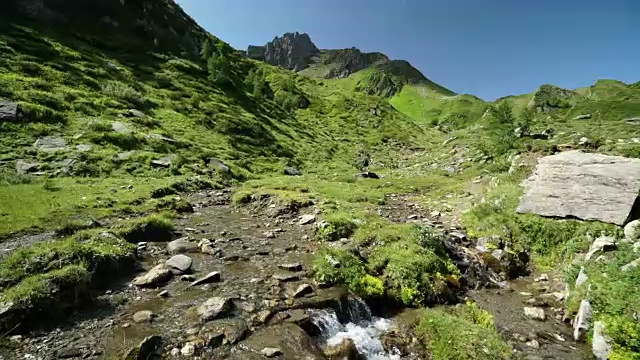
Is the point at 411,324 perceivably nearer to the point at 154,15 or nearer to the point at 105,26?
the point at 105,26

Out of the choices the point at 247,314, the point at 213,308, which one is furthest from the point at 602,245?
the point at 213,308

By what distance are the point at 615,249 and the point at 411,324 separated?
9860 millimetres

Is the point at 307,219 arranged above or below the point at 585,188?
below

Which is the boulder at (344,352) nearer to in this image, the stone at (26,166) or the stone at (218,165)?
the stone at (26,166)

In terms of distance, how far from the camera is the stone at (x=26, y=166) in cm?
2651

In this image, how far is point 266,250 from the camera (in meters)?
17.4

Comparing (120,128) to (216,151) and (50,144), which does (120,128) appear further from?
(216,151)

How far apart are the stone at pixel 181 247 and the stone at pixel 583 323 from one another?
49.7 ft

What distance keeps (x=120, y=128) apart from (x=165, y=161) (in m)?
8.56

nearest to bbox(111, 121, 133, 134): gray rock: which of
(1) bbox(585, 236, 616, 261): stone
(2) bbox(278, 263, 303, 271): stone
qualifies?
(2) bbox(278, 263, 303, 271): stone

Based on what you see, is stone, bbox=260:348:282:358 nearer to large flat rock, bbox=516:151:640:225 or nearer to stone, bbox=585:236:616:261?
stone, bbox=585:236:616:261

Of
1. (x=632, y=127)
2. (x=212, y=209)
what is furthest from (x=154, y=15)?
(x=632, y=127)

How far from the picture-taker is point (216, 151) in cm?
4291

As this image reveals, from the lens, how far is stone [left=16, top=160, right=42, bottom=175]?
26509 millimetres
